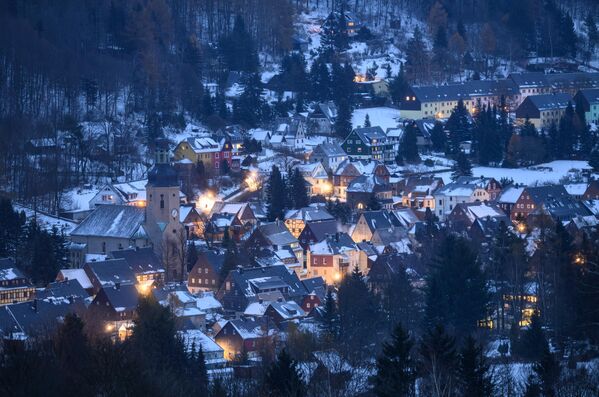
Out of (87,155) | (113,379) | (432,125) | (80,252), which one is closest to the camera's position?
(113,379)

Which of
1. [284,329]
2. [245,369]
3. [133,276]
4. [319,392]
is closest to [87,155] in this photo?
[133,276]

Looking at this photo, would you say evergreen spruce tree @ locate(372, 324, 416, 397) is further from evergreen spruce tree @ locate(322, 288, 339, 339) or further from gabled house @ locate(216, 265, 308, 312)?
gabled house @ locate(216, 265, 308, 312)

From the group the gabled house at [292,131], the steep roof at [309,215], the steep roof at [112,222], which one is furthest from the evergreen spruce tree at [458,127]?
the steep roof at [112,222]

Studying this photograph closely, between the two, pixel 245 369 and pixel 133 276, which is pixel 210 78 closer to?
pixel 133 276

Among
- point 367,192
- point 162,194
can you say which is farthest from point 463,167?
point 162,194

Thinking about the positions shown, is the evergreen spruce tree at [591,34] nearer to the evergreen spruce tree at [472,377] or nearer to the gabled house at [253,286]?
the gabled house at [253,286]

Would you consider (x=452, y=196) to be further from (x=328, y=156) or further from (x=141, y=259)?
(x=141, y=259)

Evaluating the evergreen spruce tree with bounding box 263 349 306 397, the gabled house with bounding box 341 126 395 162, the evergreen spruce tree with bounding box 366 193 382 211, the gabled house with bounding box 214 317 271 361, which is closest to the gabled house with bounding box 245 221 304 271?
the evergreen spruce tree with bounding box 366 193 382 211
